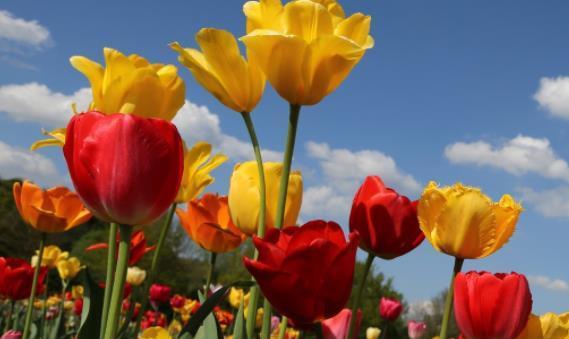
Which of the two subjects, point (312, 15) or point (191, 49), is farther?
point (191, 49)

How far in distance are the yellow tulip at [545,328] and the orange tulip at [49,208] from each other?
1.73m

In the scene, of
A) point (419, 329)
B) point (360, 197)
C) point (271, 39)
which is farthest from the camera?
point (419, 329)

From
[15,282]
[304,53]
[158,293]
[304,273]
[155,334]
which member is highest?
[304,53]

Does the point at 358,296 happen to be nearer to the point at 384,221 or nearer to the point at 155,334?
the point at 384,221

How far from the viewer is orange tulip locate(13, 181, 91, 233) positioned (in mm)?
2926

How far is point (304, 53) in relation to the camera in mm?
1468

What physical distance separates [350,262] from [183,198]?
1023 millimetres

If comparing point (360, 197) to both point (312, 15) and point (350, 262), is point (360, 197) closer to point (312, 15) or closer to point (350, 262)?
point (312, 15)

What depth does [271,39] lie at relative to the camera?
1407mm

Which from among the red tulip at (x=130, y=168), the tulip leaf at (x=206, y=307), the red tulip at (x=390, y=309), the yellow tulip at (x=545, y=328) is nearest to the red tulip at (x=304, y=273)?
the tulip leaf at (x=206, y=307)

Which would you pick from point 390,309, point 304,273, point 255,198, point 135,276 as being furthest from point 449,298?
point 135,276

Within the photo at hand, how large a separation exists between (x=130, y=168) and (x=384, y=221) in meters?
0.70

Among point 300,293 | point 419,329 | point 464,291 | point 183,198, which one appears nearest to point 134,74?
point 183,198

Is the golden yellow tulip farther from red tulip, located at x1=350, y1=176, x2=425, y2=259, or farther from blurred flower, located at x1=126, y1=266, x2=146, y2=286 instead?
blurred flower, located at x1=126, y1=266, x2=146, y2=286
